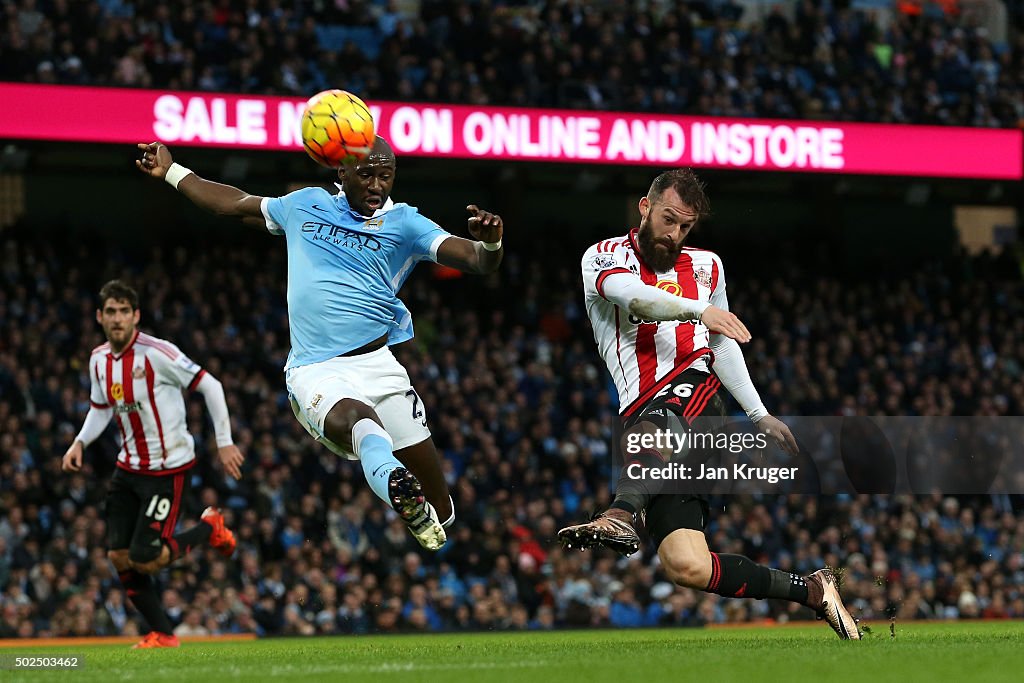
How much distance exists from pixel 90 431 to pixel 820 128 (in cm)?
1393

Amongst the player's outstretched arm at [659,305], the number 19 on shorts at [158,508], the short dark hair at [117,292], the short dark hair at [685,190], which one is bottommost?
the number 19 on shorts at [158,508]

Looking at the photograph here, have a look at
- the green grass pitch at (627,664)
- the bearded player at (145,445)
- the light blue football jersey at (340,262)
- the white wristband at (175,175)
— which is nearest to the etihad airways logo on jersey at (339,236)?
the light blue football jersey at (340,262)

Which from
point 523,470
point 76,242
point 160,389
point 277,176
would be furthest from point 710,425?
point 277,176

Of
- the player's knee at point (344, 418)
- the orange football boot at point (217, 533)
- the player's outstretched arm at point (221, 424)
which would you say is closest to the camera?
the player's knee at point (344, 418)

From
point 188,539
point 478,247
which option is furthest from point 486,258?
point 188,539

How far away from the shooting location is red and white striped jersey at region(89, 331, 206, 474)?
11.0 m

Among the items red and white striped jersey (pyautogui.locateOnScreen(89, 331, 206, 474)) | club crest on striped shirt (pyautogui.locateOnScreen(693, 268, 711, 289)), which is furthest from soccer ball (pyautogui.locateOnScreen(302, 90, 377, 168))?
red and white striped jersey (pyautogui.locateOnScreen(89, 331, 206, 474))

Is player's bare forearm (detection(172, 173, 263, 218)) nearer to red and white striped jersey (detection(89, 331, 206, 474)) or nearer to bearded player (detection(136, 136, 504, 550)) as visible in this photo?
bearded player (detection(136, 136, 504, 550))

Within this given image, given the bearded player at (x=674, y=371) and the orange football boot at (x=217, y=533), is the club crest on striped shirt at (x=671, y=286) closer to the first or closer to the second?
the bearded player at (x=674, y=371)

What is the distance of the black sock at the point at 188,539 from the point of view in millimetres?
11000

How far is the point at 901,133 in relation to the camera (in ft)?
75.3

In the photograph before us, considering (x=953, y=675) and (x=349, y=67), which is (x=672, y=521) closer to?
(x=953, y=675)

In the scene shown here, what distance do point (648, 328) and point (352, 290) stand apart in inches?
59.8

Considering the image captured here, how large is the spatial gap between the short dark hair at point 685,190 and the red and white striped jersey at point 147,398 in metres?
4.52
